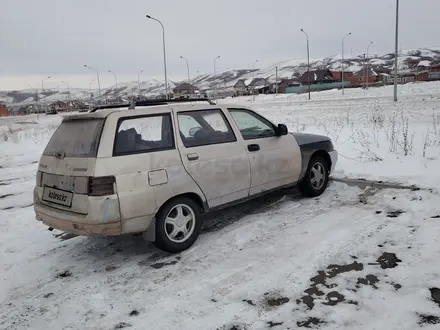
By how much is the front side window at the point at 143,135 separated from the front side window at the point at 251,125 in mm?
1191

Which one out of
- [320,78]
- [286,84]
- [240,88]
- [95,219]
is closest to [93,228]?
[95,219]

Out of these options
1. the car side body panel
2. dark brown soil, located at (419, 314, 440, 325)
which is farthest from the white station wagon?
dark brown soil, located at (419, 314, 440, 325)

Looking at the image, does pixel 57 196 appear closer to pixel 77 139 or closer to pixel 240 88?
pixel 77 139

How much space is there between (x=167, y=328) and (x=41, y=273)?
1.99m

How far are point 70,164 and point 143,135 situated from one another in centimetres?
88

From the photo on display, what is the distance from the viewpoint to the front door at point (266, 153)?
211 inches

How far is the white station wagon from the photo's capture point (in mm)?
3971

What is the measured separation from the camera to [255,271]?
A: 3.92 metres

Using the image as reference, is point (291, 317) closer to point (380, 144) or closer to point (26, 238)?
point (26, 238)

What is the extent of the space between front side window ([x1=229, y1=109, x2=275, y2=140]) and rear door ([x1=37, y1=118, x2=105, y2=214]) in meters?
2.01

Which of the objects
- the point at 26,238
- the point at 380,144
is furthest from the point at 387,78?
the point at 26,238

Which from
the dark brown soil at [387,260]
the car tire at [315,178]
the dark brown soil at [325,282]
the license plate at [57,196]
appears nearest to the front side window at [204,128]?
the license plate at [57,196]

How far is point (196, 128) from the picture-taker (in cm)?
493

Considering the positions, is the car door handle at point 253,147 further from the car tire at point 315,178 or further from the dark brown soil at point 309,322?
the dark brown soil at point 309,322
